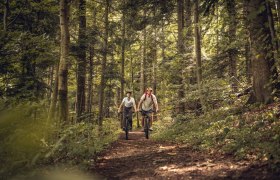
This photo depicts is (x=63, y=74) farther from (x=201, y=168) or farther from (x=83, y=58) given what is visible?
(x=83, y=58)

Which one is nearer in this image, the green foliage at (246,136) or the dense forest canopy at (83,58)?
the green foliage at (246,136)

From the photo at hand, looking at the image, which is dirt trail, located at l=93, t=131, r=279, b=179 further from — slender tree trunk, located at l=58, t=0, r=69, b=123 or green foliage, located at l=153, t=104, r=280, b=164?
slender tree trunk, located at l=58, t=0, r=69, b=123

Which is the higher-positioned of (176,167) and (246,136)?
(246,136)

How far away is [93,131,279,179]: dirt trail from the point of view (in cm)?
492

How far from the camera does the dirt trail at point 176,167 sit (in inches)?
194

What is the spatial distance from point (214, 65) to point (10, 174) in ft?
39.8

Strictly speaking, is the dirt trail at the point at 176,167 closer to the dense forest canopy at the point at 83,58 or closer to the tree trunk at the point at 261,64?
the dense forest canopy at the point at 83,58

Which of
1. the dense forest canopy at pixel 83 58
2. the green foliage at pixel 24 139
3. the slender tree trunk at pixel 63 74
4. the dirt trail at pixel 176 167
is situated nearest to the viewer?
the green foliage at pixel 24 139

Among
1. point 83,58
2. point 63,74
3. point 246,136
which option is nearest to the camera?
point 246,136

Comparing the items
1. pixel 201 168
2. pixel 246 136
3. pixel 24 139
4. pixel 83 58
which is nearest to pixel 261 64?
pixel 246 136

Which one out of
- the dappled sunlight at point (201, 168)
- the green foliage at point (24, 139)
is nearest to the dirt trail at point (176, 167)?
the dappled sunlight at point (201, 168)

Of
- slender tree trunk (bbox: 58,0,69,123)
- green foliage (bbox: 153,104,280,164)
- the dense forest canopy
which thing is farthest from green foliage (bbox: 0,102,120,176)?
green foliage (bbox: 153,104,280,164)

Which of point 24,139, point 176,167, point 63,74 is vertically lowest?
point 176,167

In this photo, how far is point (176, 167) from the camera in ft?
19.9
